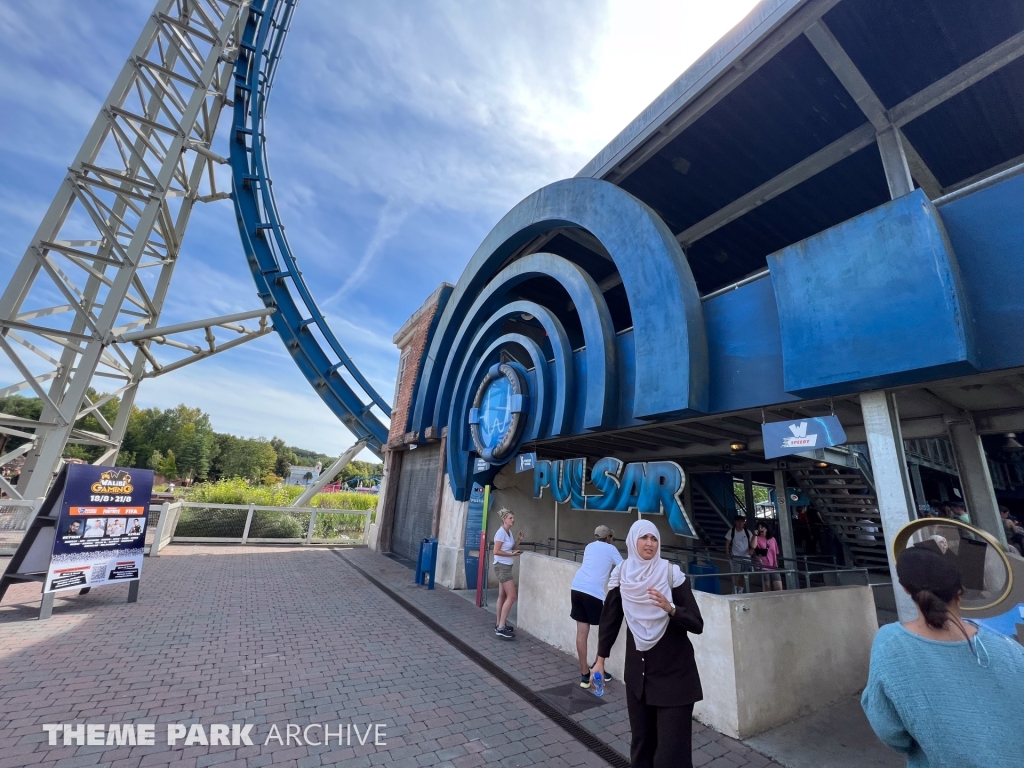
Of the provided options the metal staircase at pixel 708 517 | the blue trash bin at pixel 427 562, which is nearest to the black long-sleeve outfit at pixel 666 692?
the blue trash bin at pixel 427 562

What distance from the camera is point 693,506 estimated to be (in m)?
14.4

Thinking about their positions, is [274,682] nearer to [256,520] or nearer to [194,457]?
[256,520]

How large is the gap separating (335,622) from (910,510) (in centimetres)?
769

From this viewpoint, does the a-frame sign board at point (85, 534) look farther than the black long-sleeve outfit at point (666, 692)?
Yes

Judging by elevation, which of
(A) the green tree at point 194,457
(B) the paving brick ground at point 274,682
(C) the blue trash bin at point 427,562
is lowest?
(B) the paving brick ground at point 274,682

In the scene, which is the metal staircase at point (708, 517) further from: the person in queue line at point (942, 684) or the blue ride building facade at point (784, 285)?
the person in queue line at point (942, 684)

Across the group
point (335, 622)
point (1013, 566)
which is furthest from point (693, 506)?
point (1013, 566)

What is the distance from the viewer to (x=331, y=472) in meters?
16.4

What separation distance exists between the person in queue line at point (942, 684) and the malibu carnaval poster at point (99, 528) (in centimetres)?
938

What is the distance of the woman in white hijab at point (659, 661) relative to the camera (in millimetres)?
2725

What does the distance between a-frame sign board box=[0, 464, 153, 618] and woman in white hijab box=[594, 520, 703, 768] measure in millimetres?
8354

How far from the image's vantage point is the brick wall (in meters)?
14.5

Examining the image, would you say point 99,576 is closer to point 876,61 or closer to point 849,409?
point 849,409

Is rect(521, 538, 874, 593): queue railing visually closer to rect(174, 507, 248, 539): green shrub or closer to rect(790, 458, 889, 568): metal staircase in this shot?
rect(790, 458, 889, 568): metal staircase
